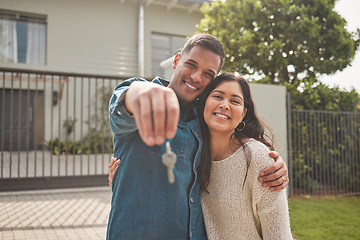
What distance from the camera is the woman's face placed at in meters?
1.60

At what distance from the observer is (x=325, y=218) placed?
17.4 feet

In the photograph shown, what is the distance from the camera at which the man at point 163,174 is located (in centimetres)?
141

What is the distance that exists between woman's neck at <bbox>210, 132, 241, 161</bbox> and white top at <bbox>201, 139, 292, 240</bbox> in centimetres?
5

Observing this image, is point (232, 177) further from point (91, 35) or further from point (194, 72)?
point (91, 35)

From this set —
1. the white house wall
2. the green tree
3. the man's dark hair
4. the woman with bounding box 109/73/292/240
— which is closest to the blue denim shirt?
the woman with bounding box 109/73/292/240

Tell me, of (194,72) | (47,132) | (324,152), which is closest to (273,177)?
(194,72)

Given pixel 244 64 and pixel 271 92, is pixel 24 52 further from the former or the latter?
pixel 271 92

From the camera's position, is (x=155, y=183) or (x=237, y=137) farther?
(x=237, y=137)

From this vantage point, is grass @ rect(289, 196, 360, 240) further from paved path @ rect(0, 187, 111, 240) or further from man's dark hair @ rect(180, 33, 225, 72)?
man's dark hair @ rect(180, 33, 225, 72)

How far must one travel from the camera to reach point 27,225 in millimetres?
4625

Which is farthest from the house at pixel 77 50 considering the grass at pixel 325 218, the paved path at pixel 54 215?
the grass at pixel 325 218

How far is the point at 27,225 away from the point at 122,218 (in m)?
3.85

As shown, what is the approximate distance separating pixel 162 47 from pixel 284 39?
750 centimetres

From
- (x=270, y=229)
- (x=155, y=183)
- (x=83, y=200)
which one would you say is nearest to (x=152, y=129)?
(x=155, y=183)
